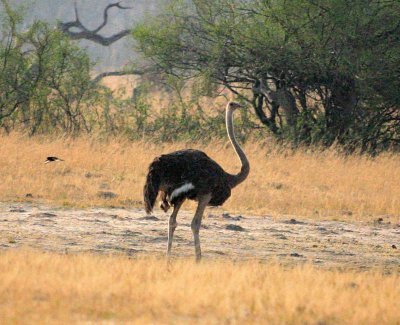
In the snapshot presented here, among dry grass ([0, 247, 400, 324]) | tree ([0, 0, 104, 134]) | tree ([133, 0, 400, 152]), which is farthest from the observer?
tree ([0, 0, 104, 134])

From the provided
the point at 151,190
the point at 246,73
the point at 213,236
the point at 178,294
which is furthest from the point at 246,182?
the point at 178,294

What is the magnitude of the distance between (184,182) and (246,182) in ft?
18.6

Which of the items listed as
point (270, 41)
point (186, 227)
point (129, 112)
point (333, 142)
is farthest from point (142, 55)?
point (186, 227)

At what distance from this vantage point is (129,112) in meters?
21.3

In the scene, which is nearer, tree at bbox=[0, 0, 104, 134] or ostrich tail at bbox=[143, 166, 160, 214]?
ostrich tail at bbox=[143, 166, 160, 214]

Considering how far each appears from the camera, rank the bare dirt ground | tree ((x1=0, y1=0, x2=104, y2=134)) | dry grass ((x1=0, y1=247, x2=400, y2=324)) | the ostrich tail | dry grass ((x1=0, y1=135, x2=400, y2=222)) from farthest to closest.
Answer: tree ((x1=0, y1=0, x2=104, y2=134)), dry grass ((x1=0, y1=135, x2=400, y2=222)), the bare dirt ground, the ostrich tail, dry grass ((x1=0, y1=247, x2=400, y2=324))

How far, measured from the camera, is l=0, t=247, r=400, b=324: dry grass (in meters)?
5.96

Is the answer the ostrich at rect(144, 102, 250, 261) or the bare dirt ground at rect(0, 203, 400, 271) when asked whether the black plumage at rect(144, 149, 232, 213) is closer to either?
the ostrich at rect(144, 102, 250, 261)

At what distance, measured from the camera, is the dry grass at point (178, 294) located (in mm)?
5965

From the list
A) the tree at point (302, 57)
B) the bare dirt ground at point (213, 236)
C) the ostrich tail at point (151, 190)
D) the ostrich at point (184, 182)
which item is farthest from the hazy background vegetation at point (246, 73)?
the ostrich tail at point (151, 190)

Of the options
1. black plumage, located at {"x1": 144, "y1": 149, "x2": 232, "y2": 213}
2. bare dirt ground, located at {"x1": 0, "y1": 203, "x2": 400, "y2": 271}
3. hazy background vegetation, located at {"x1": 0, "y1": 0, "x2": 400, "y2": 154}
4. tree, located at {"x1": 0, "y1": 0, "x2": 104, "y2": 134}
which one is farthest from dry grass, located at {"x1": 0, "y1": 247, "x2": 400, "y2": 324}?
tree, located at {"x1": 0, "y1": 0, "x2": 104, "y2": 134}

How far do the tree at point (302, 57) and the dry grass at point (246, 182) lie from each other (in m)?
1.99

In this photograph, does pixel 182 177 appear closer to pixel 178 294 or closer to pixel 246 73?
pixel 178 294

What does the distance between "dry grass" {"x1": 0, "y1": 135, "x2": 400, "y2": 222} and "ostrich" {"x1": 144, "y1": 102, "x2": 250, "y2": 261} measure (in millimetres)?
3387
